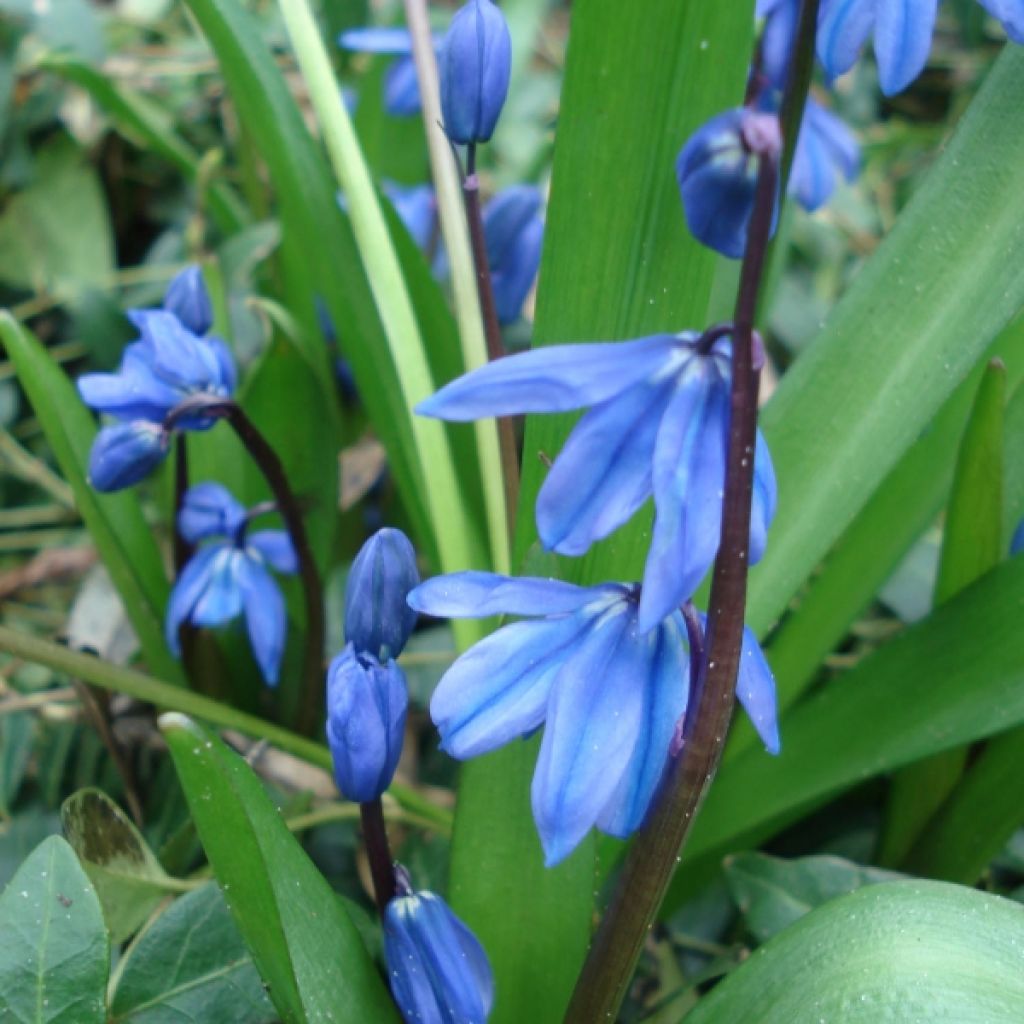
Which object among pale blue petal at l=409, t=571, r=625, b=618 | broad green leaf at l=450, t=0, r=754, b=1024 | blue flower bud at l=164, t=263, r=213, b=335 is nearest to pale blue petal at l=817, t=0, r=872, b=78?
broad green leaf at l=450, t=0, r=754, b=1024

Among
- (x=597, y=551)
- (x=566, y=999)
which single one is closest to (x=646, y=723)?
(x=597, y=551)

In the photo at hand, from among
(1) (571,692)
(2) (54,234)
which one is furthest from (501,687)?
(2) (54,234)

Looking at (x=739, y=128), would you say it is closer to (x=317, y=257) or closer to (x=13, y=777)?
(x=317, y=257)

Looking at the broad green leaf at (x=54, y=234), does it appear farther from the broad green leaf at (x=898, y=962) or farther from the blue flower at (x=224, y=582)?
the broad green leaf at (x=898, y=962)

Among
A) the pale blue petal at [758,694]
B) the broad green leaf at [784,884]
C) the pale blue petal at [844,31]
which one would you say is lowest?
the broad green leaf at [784,884]

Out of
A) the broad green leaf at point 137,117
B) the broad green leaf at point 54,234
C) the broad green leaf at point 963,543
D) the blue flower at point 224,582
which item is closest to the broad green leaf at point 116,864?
the blue flower at point 224,582

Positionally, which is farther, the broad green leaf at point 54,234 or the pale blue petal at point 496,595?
the broad green leaf at point 54,234
